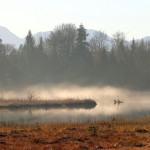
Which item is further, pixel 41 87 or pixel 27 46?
pixel 27 46

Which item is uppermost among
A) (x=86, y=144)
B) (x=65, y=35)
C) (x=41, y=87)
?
(x=65, y=35)

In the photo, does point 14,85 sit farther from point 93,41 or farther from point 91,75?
point 93,41

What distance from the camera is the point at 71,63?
4274 inches

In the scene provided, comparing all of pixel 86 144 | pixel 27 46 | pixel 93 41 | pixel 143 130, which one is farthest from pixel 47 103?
pixel 93 41

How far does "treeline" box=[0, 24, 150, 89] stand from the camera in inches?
4013

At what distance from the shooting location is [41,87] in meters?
93.8

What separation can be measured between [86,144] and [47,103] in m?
42.4

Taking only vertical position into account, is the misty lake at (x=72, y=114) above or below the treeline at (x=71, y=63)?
below

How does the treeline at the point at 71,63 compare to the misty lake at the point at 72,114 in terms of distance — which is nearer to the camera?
the misty lake at the point at 72,114

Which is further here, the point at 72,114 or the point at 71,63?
the point at 71,63

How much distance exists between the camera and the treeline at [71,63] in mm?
101938

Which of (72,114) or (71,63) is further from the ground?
(71,63)

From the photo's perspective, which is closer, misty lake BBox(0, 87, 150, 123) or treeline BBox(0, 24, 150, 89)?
misty lake BBox(0, 87, 150, 123)

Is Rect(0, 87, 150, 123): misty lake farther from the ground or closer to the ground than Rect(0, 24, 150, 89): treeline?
closer to the ground
